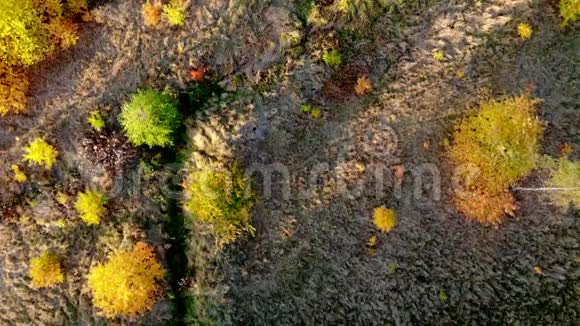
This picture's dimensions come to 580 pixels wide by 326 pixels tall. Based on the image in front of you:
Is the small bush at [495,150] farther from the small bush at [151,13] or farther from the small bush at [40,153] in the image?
the small bush at [40,153]

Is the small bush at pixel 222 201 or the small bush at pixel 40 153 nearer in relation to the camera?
the small bush at pixel 222 201

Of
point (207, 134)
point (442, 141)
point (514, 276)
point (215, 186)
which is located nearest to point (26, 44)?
point (207, 134)

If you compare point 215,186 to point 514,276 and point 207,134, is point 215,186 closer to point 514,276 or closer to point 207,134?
point 207,134

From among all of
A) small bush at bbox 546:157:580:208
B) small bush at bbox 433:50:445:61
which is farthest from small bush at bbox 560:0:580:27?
small bush at bbox 546:157:580:208

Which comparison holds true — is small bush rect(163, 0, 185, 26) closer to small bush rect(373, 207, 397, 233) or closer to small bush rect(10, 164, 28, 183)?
small bush rect(10, 164, 28, 183)

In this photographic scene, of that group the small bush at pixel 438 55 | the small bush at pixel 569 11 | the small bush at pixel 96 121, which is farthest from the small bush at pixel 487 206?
the small bush at pixel 96 121

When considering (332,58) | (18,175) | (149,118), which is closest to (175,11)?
(149,118)

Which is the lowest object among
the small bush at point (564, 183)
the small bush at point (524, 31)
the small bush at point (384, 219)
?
the small bush at point (384, 219)

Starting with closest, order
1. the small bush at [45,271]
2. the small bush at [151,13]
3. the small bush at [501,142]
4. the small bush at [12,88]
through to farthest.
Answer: the small bush at [501,142], the small bush at [45,271], the small bush at [12,88], the small bush at [151,13]
